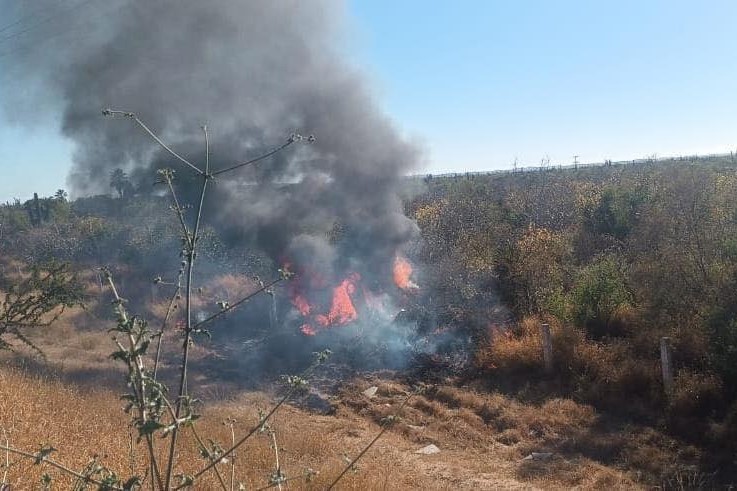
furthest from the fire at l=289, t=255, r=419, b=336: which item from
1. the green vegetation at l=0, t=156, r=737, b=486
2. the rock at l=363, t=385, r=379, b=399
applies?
the rock at l=363, t=385, r=379, b=399

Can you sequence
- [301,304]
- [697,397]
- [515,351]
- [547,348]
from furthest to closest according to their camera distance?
[301,304], [515,351], [547,348], [697,397]

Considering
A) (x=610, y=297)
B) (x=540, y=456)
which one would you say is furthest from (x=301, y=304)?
(x=540, y=456)

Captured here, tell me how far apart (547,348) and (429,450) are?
3.59 meters

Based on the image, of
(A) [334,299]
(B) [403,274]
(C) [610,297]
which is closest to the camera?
(C) [610,297]

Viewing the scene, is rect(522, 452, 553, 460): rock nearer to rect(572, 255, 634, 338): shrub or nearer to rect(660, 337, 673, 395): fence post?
rect(660, 337, 673, 395): fence post

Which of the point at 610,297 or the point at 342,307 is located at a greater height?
the point at 610,297

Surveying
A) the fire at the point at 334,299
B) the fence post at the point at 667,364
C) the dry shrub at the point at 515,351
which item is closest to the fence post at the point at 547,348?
the dry shrub at the point at 515,351

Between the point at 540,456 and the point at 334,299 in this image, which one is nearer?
the point at 540,456

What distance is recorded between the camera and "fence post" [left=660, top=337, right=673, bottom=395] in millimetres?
8906

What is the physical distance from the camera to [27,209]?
40.1 m

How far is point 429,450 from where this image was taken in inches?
341

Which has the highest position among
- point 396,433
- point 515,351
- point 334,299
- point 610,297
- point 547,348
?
point 610,297

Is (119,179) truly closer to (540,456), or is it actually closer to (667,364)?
(540,456)

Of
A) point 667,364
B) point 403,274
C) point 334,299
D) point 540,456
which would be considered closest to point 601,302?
point 667,364
